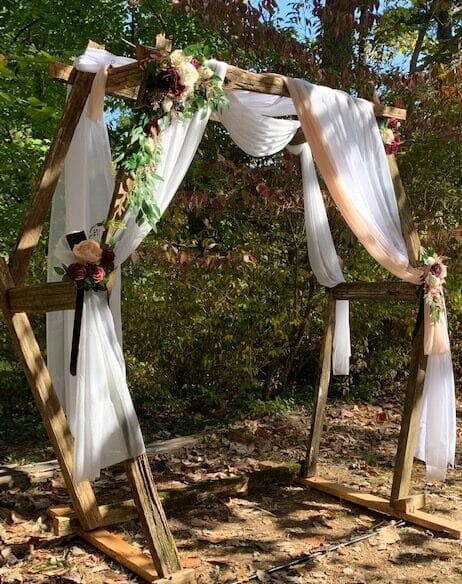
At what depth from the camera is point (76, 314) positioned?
10.3ft

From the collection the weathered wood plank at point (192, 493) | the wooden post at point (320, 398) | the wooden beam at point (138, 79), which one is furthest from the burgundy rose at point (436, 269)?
the weathered wood plank at point (192, 493)

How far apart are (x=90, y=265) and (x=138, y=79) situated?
3.23ft

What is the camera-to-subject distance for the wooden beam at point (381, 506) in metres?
4.08

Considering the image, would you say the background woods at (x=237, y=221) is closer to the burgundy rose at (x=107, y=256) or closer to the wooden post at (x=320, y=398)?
the wooden post at (x=320, y=398)

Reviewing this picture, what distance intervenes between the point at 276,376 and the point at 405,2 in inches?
237

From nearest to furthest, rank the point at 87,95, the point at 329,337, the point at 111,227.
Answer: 1. the point at 111,227
2. the point at 87,95
3. the point at 329,337

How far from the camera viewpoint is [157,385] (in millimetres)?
6309

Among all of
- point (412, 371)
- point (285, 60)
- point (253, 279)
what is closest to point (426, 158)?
point (285, 60)

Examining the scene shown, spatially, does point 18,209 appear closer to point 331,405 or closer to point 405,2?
point 331,405

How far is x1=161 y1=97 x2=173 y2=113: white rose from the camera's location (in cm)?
304

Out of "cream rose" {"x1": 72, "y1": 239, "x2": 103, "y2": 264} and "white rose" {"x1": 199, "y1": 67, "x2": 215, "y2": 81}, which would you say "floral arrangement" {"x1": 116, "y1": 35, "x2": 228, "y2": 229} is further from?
"cream rose" {"x1": 72, "y1": 239, "x2": 103, "y2": 264}

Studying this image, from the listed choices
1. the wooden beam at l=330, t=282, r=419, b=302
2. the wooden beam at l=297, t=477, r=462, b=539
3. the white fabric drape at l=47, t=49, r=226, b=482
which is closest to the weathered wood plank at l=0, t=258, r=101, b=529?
the white fabric drape at l=47, t=49, r=226, b=482

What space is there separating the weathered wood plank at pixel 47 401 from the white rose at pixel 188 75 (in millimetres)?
1683

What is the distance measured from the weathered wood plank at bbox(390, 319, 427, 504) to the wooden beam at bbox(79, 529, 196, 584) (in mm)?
1759
